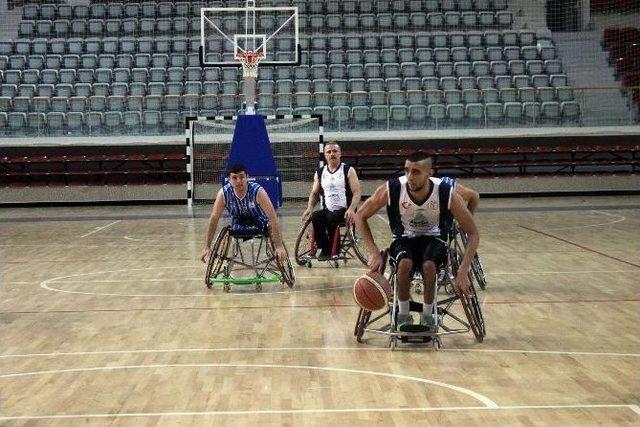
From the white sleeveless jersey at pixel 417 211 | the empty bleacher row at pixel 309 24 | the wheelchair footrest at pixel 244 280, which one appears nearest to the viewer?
the white sleeveless jersey at pixel 417 211

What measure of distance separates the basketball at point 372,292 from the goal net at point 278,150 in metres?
13.9

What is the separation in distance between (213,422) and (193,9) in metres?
21.0

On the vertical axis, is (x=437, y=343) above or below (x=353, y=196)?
below

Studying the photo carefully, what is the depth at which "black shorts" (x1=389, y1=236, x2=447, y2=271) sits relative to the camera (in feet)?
26.0

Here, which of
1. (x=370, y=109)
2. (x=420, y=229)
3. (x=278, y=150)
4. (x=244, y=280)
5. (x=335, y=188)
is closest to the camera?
(x=420, y=229)

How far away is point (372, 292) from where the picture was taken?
7727 millimetres

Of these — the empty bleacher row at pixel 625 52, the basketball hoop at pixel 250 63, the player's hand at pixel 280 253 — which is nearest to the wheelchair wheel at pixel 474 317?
the player's hand at pixel 280 253

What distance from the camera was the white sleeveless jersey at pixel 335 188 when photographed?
13.0 meters

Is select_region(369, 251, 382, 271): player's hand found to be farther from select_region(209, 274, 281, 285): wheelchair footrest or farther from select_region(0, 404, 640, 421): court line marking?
select_region(209, 274, 281, 285): wheelchair footrest

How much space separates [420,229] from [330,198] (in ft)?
16.7

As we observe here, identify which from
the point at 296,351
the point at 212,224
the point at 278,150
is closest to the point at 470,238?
the point at 296,351

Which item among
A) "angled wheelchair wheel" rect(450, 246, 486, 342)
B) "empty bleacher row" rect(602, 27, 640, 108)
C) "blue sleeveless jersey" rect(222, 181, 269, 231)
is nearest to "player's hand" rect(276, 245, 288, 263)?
"blue sleeveless jersey" rect(222, 181, 269, 231)

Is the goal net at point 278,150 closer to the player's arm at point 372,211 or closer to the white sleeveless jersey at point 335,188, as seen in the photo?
the white sleeveless jersey at point 335,188

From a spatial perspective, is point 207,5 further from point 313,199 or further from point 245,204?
point 245,204
